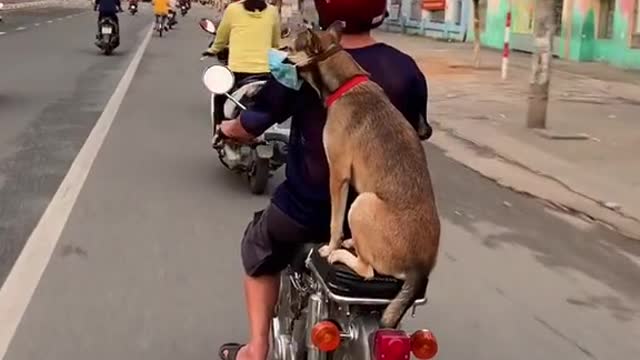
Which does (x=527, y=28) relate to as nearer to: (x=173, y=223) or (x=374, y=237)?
(x=173, y=223)

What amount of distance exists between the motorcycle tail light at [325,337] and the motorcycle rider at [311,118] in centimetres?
47

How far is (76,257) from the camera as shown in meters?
6.77

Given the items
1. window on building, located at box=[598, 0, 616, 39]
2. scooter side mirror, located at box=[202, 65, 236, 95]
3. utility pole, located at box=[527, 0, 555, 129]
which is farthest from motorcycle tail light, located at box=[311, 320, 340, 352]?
window on building, located at box=[598, 0, 616, 39]

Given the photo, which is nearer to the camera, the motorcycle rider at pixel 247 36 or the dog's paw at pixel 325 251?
the dog's paw at pixel 325 251

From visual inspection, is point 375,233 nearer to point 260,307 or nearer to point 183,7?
point 260,307

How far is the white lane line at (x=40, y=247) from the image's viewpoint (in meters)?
5.55

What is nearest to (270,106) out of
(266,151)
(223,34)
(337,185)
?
(337,185)

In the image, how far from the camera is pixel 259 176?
883 centimetres

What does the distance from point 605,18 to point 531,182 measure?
646 inches

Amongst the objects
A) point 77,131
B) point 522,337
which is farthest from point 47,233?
point 77,131

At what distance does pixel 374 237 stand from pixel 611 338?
280 centimetres

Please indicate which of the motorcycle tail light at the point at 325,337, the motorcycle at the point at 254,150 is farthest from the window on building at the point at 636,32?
the motorcycle tail light at the point at 325,337

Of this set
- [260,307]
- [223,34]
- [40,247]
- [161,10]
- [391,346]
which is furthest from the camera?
[161,10]

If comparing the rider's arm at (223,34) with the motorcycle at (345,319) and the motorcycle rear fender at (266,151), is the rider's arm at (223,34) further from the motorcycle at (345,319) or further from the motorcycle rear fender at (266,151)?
the motorcycle at (345,319)
